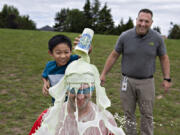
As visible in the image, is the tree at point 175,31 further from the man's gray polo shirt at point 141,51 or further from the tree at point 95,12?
the man's gray polo shirt at point 141,51

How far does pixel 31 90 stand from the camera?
717cm

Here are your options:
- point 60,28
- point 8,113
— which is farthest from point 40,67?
point 60,28

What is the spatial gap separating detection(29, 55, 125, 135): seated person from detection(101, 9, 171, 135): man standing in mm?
2052

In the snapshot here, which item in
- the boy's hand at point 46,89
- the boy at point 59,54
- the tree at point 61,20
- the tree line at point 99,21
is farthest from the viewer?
the tree at point 61,20

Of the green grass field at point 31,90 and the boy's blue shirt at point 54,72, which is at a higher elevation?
the boy's blue shirt at point 54,72

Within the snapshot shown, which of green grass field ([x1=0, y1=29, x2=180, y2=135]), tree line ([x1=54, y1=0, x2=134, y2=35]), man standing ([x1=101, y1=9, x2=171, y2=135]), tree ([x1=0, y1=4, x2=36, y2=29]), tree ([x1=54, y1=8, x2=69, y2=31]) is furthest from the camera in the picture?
tree ([x1=54, y1=8, x2=69, y2=31])

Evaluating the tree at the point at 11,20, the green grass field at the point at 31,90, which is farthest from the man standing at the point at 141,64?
the tree at the point at 11,20

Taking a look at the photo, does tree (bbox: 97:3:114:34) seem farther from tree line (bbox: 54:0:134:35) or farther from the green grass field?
the green grass field

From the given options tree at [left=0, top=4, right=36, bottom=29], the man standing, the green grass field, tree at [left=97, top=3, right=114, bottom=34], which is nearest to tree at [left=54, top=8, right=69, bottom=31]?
tree at [left=0, top=4, right=36, bottom=29]

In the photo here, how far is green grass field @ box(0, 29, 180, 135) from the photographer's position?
509 centimetres

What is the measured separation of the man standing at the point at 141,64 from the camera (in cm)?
384

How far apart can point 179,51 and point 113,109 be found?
984 centimetres

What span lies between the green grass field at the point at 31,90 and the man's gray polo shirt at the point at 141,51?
165cm

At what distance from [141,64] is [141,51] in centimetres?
21
